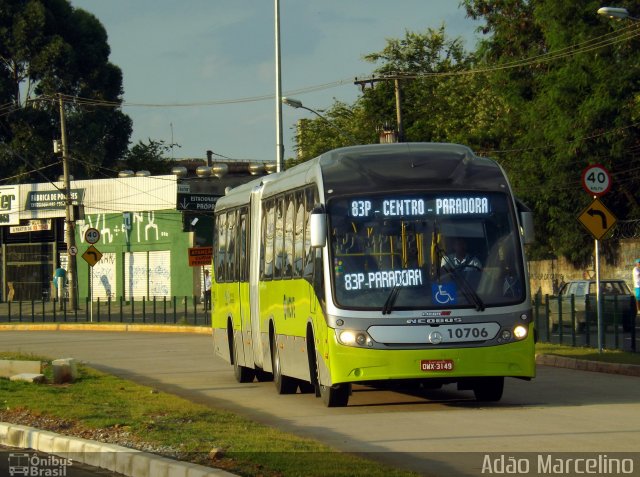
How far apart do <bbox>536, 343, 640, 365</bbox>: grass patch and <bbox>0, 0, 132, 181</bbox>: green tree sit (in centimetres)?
5931

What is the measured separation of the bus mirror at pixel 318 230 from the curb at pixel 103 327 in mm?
26708

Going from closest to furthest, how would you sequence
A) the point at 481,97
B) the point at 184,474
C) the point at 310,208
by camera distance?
the point at 184,474 → the point at 310,208 → the point at 481,97

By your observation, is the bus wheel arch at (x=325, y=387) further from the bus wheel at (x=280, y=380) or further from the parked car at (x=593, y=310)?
the parked car at (x=593, y=310)

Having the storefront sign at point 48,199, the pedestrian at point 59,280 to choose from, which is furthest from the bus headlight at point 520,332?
the storefront sign at point 48,199

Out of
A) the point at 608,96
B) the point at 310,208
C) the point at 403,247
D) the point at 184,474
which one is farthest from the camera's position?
the point at 608,96

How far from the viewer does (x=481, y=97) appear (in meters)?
66.7

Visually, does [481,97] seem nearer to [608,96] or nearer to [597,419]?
[608,96]

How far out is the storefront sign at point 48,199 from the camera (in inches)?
2780

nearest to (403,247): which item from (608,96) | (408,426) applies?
(408,426)

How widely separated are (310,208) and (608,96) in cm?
3329

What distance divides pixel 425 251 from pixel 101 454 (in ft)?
17.3

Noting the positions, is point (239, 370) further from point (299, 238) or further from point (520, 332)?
point (520, 332)

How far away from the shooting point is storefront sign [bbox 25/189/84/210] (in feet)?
232

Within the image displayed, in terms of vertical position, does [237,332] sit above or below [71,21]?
below
